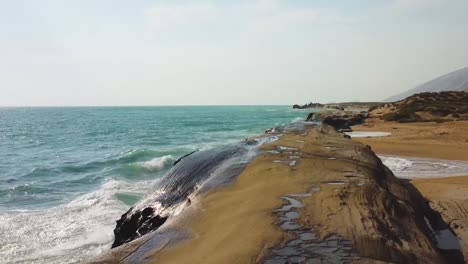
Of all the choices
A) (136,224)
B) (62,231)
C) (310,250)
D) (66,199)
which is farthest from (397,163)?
(310,250)

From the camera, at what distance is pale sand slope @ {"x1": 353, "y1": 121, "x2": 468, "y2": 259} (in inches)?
318

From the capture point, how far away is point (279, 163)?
806 cm

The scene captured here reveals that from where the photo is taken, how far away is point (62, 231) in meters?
10.3

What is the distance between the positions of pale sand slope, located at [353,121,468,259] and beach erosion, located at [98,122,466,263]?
512mm

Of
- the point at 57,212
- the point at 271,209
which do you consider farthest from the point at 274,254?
the point at 57,212

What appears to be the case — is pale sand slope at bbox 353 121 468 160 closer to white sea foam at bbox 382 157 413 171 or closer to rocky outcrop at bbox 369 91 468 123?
white sea foam at bbox 382 157 413 171

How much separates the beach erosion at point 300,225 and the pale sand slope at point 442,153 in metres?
0.51

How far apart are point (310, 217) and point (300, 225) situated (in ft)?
1.06

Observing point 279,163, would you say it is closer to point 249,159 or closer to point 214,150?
point 249,159

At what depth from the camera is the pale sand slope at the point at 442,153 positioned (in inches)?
318

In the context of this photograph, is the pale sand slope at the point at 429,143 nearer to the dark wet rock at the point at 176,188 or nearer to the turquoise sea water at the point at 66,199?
the dark wet rock at the point at 176,188

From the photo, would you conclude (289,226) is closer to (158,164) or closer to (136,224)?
(136,224)

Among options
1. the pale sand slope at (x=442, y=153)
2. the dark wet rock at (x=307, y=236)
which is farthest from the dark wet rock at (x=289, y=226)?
the pale sand slope at (x=442, y=153)

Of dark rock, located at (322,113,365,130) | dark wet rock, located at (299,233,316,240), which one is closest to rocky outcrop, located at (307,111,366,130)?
dark rock, located at (322,113,365,130)
